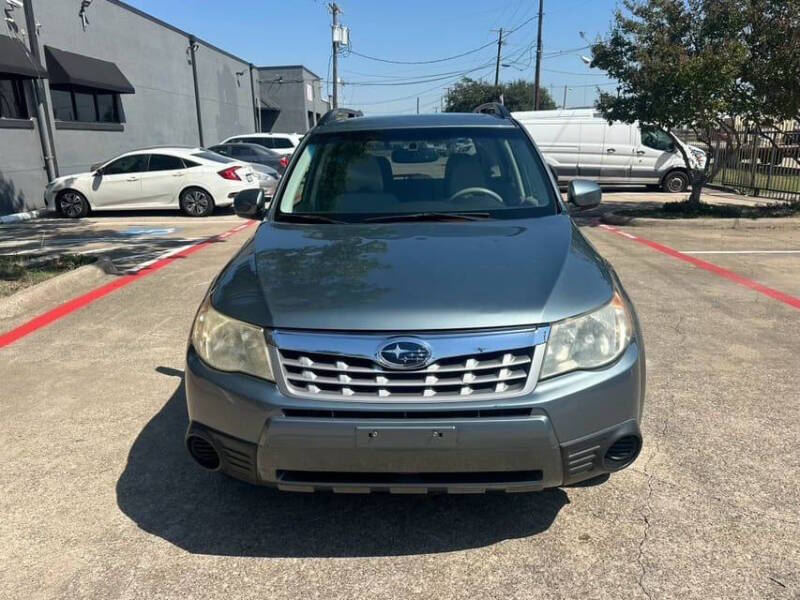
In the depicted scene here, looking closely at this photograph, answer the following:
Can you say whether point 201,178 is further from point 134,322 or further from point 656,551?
point 656,551

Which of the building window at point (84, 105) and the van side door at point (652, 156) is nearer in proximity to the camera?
the building window at point (84, 105)

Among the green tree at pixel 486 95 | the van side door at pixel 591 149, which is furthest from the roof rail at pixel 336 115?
the green tree at pixel 486 95

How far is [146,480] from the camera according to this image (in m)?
3.13

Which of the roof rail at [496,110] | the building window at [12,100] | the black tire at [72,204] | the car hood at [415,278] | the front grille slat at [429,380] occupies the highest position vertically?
the building window at [12,100]

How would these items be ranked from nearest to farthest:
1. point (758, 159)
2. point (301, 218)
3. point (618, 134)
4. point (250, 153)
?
1. point (301, 218)
2. point (758, 159)
3. point (618, 134)
4. point (250, 153)

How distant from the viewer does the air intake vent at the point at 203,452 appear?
8.35 feet

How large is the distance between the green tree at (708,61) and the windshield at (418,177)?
27.9ft

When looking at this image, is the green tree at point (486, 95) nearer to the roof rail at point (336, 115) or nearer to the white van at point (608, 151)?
the white van at point (608, 151)

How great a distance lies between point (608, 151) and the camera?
17469mm

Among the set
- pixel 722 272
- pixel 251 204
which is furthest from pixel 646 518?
pixel 722 272

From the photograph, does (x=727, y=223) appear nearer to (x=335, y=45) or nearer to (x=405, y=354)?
(x=405, y=354)

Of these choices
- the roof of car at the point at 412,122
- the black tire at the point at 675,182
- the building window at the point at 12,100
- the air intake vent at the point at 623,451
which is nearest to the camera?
the air intake vent at the point at 623,451

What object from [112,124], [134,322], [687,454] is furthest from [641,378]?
[112,124]

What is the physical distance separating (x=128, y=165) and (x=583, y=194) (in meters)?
→ 11.8
